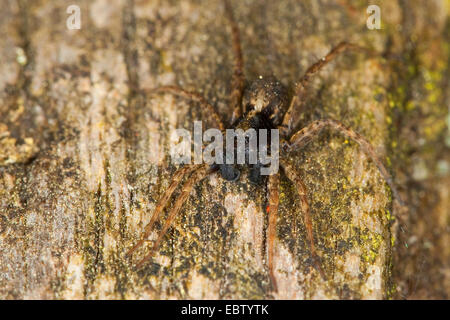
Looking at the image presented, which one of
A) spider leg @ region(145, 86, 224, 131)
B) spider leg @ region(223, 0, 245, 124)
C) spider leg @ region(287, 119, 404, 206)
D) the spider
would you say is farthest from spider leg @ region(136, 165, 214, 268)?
spider leg @ region(287, 119, 404, 206)

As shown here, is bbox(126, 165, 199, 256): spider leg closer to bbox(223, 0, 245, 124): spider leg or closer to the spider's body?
the spider's body

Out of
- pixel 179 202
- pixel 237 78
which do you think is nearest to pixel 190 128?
pixel 237 78

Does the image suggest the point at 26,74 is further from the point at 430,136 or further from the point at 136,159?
the point at 430,136

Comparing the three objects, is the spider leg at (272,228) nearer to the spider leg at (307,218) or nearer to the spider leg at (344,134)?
the spider leg at (307,218)

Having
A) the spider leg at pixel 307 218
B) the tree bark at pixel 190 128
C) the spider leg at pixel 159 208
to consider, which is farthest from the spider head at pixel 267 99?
the spider leg at pixel 159 208

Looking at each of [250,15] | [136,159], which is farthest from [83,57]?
[250,15]

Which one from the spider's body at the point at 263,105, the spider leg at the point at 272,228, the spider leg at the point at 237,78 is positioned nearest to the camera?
the spider leg at the point at 272,228
